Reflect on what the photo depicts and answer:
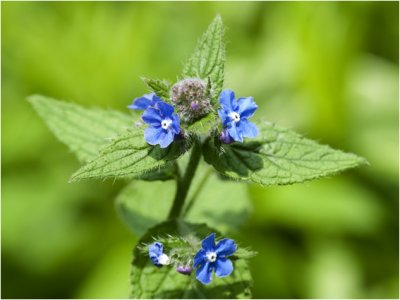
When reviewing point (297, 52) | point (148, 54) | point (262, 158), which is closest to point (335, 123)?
point (297, 52)

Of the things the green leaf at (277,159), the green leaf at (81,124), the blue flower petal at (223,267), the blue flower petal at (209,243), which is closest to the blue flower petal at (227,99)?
the green leaf at (277,159)

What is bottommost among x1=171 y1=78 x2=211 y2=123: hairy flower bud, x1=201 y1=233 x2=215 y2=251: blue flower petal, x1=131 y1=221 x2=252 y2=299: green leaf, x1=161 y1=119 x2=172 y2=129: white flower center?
x1=131 y1=221 x2=252 y2=299: green leaf

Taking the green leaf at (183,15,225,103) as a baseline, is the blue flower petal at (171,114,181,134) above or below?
below

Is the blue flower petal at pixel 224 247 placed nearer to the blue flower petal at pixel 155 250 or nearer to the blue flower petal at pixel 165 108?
the blue flower petal at pixel 155 250

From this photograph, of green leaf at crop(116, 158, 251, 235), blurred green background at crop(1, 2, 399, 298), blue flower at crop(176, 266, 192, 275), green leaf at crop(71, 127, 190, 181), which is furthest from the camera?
blurred green background at crop(1, 2, 399, 298)

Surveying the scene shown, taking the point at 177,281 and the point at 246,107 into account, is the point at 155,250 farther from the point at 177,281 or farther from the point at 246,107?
the point at 246,107

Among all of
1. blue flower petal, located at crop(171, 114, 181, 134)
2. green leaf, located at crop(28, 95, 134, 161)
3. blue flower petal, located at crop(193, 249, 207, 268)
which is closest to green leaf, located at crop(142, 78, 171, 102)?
blue flower petal, located at crop(171, 114, 181, 134)

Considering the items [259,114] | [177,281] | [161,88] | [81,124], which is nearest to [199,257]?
[177,281]

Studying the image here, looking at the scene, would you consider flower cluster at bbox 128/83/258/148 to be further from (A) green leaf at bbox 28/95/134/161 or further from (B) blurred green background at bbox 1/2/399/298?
(B) blurred green background at bbox 1/2/399/298

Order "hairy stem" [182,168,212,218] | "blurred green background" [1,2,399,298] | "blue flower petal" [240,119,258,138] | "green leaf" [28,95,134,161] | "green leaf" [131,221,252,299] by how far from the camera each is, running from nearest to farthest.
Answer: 1. "blue flower petal" [240,119,258,138]
2. "green leaf" [131,221,252,299]
3. "green leaf" [28,95,134,161]
4. "hairy stem" [182,168,212,218]
5. "blurred green background" [1,2,399,298]
